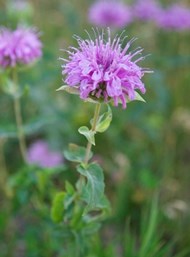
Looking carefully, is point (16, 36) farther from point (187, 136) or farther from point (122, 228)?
point (187, 136)

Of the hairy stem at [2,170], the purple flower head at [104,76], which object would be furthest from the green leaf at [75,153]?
the hairy stem at [2,170]

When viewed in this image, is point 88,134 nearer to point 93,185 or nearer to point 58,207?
point 93,185

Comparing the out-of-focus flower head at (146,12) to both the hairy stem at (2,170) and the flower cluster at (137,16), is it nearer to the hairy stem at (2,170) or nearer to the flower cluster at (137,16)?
the flower cluster at (137,16)

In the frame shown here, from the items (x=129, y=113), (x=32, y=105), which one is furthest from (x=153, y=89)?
(x=32, y=105)

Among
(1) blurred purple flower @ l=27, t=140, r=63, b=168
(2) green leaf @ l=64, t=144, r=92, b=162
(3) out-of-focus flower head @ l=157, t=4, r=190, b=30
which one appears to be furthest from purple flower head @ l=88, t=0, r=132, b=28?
(2) green leaf @ l=64, t=144, r=92, b=162

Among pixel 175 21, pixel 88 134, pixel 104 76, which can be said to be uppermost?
pixel 175 21

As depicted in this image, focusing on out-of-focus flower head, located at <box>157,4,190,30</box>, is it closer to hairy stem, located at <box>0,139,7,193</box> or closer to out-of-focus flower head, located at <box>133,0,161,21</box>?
out-of-focus flower head, located at <box>133,0,161,21</box>

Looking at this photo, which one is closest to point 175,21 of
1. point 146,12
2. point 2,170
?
point 146,12
